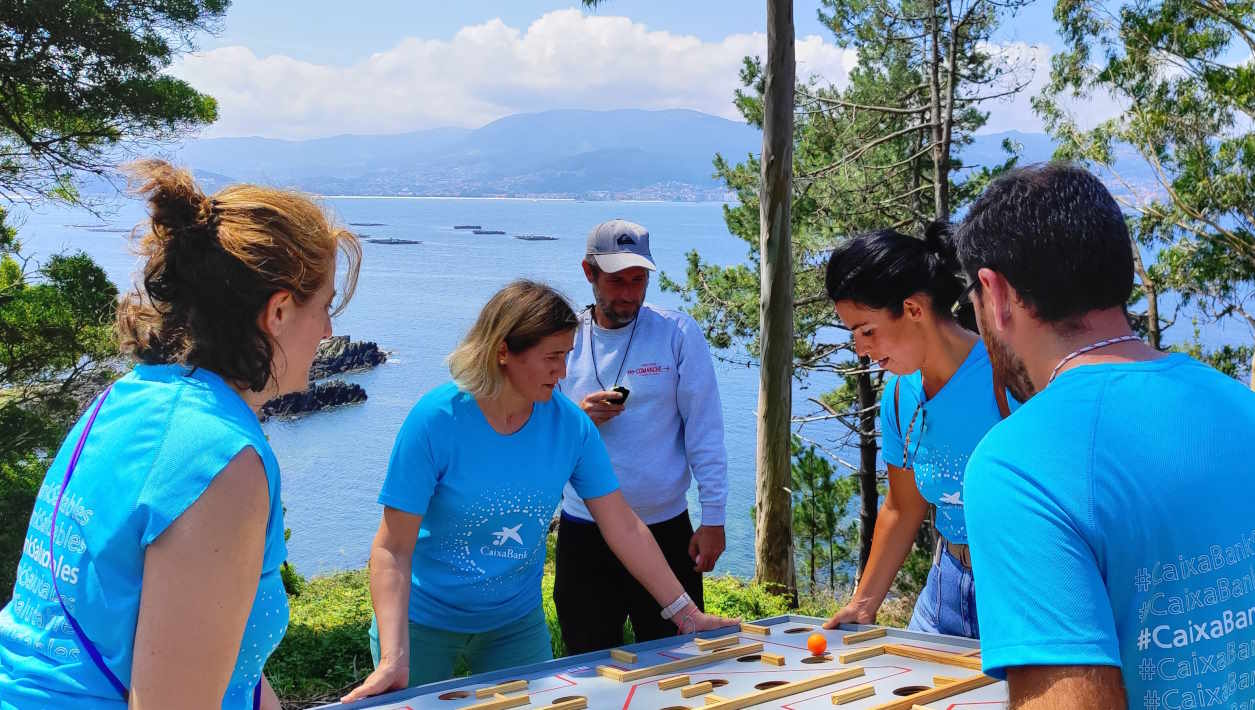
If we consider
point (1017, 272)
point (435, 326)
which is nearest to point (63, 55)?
point (1017, 272)

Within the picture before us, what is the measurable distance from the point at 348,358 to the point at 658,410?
26.5 m

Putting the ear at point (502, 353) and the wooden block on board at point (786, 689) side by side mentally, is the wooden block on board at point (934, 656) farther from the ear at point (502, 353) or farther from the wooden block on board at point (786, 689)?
the ear at point (502, 353)

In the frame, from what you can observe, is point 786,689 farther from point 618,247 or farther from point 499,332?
point 618,247

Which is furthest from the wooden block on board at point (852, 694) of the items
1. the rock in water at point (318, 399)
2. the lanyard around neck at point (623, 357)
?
the rock in water at point (318, 399)

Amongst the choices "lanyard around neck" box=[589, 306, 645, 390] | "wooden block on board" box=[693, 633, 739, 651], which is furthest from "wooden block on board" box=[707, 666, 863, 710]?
"lanyard around neck" box=[589, 306, 645, 390]

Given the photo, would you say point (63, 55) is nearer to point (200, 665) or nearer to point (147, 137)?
point (147, 137)

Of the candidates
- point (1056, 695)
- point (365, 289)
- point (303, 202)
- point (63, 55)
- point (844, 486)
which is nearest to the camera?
point (1056, 695)

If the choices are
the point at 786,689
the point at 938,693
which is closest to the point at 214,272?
the point at 786,689

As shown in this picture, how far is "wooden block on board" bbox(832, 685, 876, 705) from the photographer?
2267 millimetres

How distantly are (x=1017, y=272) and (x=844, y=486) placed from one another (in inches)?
714

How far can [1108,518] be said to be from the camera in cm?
119

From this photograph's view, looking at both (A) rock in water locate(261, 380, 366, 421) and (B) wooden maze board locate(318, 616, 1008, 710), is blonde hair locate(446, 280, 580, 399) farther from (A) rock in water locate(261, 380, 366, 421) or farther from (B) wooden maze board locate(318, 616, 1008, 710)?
(A) rock in water locate(261, 380, 366, 421)

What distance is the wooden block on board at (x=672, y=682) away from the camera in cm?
242

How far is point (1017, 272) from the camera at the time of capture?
4.42ft
